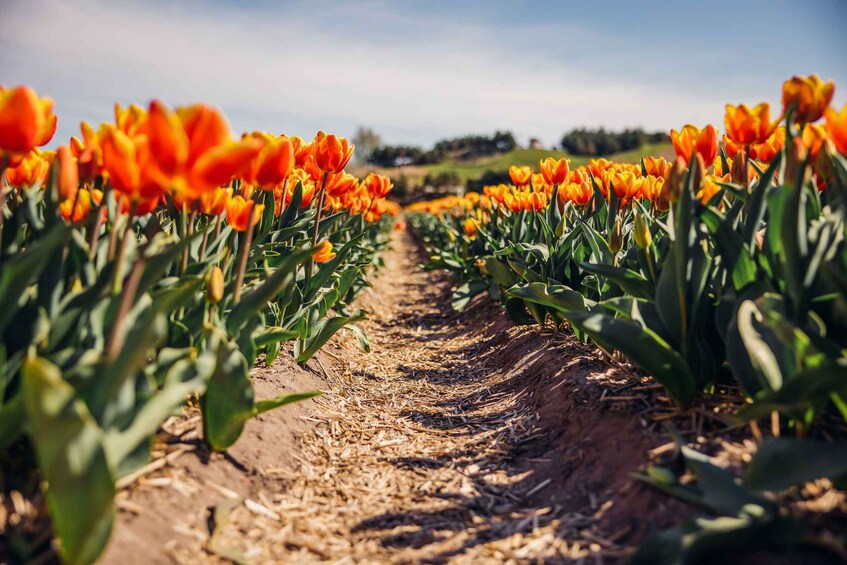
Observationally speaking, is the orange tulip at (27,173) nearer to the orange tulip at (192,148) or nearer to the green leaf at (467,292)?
the orange tulip at (192,148)

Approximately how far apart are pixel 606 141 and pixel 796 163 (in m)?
72.5

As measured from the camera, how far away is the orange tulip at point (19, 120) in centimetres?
169

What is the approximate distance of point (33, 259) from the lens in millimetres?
1601

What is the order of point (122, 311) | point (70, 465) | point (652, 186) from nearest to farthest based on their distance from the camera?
point (70, 465), point (122, 311), point (652, 186)

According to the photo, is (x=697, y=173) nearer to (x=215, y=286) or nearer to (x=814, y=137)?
(x=814, y=137)

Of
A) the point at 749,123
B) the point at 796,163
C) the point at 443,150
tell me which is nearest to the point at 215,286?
the point at 796,163

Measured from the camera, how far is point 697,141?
2.64m

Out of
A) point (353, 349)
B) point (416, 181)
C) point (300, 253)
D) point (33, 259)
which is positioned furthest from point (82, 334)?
point (416, 181)

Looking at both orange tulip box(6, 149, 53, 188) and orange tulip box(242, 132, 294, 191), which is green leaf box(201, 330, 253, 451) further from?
orange tulip box(6, 149, 53, 188)

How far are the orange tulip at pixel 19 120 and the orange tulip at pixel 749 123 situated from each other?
8.13 ft

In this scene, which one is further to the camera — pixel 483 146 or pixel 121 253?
pixel 483 146

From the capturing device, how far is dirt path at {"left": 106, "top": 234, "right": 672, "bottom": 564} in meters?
1.98

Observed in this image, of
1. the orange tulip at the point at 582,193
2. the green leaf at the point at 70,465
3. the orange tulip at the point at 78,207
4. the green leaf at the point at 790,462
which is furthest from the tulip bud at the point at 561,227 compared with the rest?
the green leaf at the point at 70,465

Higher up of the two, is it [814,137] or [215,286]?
[814,137]
